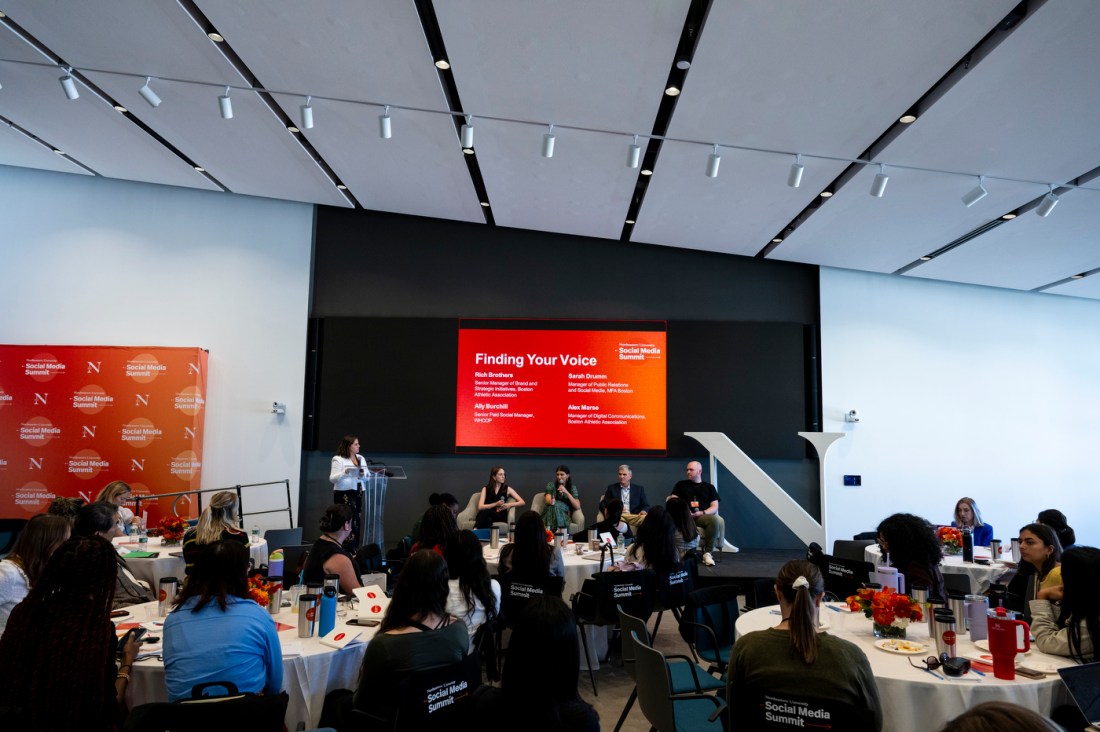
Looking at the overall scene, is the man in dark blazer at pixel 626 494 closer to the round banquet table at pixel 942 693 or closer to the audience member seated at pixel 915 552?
the audience member seated at pixel 915 552

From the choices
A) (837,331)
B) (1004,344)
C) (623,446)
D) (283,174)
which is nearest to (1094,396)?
(1004,344)

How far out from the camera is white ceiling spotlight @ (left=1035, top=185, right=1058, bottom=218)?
241 inches

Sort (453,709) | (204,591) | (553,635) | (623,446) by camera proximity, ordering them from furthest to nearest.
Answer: (623,446) < (204,591) < (453,709) < (553,635)


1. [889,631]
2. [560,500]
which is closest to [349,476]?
[560,500]

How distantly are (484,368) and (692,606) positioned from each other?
5646mm

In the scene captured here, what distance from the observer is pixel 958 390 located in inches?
364

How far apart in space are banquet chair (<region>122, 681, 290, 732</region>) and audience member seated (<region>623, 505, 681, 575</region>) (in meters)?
3.36

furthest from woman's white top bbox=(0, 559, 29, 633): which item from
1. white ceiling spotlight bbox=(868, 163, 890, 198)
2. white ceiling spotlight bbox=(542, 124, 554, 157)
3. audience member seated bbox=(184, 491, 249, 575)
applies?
white ceiling spotlight bbox=(868, 163, 890, 198)

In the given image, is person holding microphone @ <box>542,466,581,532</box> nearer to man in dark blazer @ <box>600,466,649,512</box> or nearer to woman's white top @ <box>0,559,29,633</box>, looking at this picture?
man in dark blazer @ <box>600,466,649,512</box>

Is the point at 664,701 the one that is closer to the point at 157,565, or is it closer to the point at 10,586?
the point at 10,586

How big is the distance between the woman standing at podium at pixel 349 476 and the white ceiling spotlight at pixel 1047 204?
277 inches

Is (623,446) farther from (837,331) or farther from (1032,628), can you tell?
(1032,628)

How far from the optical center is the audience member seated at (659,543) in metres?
5.16

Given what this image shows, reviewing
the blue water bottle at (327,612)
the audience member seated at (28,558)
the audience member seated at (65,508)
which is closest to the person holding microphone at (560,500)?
the audience member seated at (65,508)
